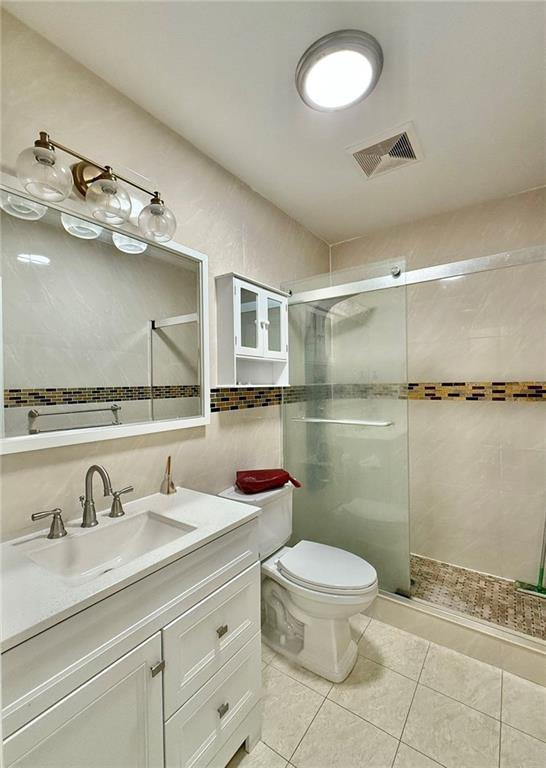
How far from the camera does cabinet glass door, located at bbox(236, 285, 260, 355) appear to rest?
67.0 inches

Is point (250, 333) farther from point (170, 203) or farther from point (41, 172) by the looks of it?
point (41, 172)

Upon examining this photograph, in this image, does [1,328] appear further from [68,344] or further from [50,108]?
[50,108]

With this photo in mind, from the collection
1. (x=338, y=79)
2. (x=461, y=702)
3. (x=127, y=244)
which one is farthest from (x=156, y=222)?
(x=461, y=702)

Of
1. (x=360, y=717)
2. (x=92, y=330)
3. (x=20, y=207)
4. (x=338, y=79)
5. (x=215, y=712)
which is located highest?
(x=338, y=79)

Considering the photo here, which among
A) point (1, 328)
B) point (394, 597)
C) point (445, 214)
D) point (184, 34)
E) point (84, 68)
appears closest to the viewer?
point (1, 328)

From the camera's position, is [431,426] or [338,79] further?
[431,426]

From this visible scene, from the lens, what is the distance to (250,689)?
120cm

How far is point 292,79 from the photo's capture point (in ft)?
4.19

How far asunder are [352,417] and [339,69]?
5.12 feet

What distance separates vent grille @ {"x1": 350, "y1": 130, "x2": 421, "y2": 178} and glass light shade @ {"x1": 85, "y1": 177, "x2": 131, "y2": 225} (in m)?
1.15

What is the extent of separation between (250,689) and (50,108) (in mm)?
2090

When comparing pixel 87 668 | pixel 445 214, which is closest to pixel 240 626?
pixel 87 668

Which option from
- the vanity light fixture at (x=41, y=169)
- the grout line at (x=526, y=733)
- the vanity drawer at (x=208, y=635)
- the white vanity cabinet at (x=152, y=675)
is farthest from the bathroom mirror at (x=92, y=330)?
the grout line at (x=526, y=733)

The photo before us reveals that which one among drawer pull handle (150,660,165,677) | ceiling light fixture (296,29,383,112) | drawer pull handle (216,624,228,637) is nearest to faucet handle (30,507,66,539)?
drawer pull handle (150,660,165,677)
